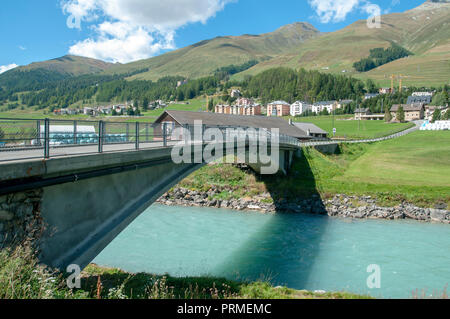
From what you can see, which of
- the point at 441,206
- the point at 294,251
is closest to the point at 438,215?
the point at 441,206

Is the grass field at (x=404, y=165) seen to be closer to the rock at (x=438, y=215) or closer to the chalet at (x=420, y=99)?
the rock at (x=438, y=215)

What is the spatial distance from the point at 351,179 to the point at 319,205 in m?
5.83

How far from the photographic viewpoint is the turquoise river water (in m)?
14.2

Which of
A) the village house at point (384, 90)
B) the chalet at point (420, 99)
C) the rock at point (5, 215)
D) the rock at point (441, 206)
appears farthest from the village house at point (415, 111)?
the rock at point (5, 215)

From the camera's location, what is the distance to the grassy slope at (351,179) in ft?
89.5

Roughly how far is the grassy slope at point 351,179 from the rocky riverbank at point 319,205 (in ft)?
2.27

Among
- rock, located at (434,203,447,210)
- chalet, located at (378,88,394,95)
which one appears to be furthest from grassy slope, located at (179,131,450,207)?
chalet, located at (378,88,394,95)

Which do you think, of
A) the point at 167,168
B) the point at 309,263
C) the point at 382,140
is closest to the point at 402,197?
the point at 309,263

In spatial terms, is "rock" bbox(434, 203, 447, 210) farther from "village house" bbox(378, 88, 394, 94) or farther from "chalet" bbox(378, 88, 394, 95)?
"village house" bbox(378, 88, 394, 94)

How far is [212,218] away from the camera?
25203 millimetres

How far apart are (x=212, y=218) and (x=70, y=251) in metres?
17.6
